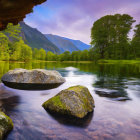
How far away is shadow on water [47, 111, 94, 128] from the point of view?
5535mm

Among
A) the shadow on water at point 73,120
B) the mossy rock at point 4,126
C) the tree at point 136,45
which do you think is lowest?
the shadow on water at point 73,120

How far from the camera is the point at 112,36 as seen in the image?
2945 inches

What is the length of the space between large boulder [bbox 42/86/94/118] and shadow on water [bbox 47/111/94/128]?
16cm

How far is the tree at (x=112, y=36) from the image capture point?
70062 millimetres

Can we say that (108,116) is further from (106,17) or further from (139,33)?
(106,17)

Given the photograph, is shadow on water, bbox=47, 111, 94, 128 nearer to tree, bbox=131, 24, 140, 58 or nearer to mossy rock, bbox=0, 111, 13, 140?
mossy rock, bbox=0, 111, 13, 140

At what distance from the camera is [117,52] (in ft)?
224

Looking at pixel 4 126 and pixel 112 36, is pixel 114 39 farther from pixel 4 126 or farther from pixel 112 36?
pixel 4 126

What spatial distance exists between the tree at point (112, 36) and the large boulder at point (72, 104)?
67.3m

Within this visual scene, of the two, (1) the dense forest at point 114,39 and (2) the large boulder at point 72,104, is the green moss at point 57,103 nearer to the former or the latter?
(2) the large boulder at point 72,104

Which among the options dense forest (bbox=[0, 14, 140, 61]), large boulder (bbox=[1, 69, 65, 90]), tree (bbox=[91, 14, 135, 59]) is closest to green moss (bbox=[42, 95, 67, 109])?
large boulder (bbox=[1, 69, 65, 90])

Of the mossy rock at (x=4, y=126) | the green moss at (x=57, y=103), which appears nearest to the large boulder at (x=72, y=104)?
the green moss at (x=57, y=103)

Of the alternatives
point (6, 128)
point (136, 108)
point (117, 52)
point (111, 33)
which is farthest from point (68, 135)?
point (111, 33)

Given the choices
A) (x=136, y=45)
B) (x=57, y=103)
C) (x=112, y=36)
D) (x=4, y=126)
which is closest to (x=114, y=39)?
(x=112, y=36)
